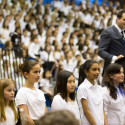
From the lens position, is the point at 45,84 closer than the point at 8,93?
No

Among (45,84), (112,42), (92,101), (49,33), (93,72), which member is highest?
(49,33)

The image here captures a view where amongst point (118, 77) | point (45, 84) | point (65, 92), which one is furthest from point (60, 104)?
point (45, 84)

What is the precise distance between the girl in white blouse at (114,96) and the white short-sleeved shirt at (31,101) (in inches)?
35.0

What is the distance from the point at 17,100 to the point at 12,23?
21.5ft

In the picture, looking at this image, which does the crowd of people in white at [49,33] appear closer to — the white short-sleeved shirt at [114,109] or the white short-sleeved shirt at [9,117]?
the white short-sleeved shirt at [114,109]

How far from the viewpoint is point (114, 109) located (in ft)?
12.4

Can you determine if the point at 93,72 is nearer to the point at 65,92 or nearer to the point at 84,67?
the point at 84,67

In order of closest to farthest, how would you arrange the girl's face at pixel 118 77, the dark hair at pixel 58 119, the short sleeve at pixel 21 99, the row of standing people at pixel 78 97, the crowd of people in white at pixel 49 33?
the dark hair at pixel 58 119 < the row of standing people at pixel 78 97 < the short sleeve at pixel 21 99 < the girl's face at pixel 118 77 < the crowd of people in white at pixel 49 33

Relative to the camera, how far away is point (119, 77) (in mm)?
3867

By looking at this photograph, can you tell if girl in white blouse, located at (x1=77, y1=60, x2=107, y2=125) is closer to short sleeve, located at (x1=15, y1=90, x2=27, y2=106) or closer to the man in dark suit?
the man in dark suit

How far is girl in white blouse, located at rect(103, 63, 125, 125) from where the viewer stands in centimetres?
376

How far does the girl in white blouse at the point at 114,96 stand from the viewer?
3760 mm

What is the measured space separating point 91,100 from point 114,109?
36 cm

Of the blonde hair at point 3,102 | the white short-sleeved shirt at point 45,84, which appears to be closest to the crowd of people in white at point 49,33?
the white short-sleeved shirt at point 45,84
